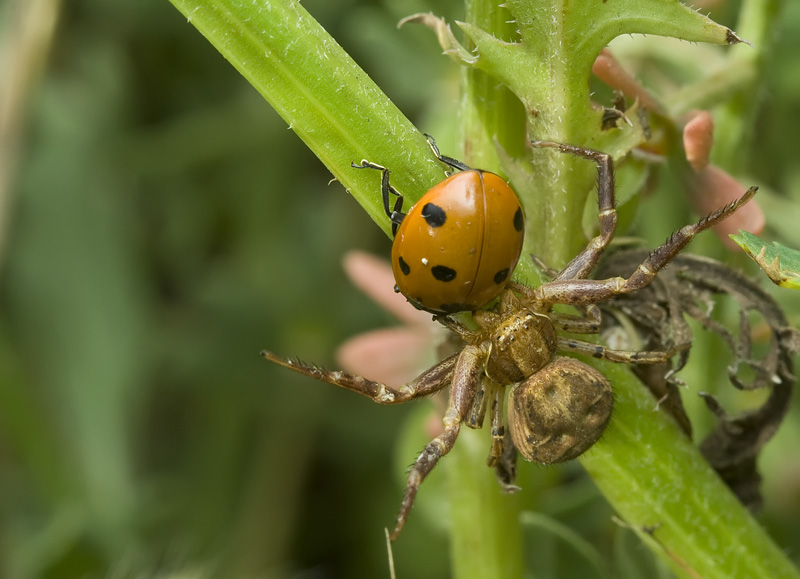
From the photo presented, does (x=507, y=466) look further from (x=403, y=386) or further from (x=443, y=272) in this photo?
(x=443, y=272)

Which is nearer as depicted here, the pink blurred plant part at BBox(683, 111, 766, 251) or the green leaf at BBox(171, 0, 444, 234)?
the green leaf at BBox(171, 0, 444, 234)

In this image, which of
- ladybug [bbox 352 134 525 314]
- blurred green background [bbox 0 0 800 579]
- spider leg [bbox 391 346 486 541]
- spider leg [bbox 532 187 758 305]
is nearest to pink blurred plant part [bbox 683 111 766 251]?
spider leg [bbox 532 187 758 305]

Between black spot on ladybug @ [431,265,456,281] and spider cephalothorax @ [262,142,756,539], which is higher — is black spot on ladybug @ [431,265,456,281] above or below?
above

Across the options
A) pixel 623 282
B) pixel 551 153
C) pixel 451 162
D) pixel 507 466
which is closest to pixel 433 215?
pixel 451 162

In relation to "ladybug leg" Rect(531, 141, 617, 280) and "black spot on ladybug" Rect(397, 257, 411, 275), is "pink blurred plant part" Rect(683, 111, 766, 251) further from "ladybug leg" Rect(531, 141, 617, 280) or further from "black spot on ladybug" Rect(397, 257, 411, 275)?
"black spot on ladybug" Rect(397, 257, 411, 275)

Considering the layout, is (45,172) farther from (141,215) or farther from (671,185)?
(671,185)

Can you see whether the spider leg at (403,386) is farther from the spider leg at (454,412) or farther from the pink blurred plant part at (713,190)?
the pink blurred plant part at (713,190)
